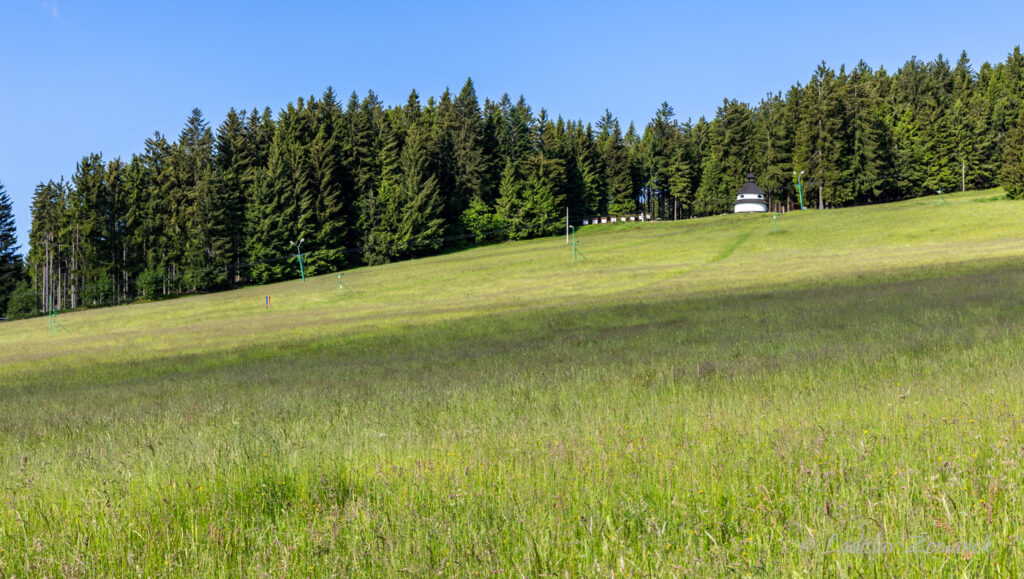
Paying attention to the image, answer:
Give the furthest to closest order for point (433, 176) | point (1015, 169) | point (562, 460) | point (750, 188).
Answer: point (750, 188) < point (433, 176) < point (1015, 169) < point (562, 460)

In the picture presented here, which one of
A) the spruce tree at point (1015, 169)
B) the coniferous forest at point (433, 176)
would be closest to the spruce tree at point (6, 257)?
the coniferous forest at point (433, 176)

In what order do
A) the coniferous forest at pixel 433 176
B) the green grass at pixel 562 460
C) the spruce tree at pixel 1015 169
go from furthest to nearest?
the coniferous forest at pixel 433 176 → the spruce tree at pixel 1015 169 → the green grass at pixel 562 460

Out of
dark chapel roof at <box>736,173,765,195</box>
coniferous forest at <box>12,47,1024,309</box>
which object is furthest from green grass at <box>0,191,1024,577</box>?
dark chapel roof at <box>736,173,765,195</box>

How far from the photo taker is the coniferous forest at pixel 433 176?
9506cm

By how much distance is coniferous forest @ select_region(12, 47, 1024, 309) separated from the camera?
3743 inches

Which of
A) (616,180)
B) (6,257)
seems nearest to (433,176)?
(616,180)

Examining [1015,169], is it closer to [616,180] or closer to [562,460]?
[616,180]

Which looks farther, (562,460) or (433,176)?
(433,176)

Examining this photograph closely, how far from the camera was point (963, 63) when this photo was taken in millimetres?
170375

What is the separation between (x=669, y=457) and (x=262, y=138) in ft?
391

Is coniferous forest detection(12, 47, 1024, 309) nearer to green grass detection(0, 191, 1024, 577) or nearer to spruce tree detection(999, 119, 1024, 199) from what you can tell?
Answer: spruce tree detection(999, 119, 1024, 199)

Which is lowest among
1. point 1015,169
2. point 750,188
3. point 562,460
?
point 562,460

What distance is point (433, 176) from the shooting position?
346 feet

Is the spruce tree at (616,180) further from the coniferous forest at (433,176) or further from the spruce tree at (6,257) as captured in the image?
the spruce tree at (6,257)
